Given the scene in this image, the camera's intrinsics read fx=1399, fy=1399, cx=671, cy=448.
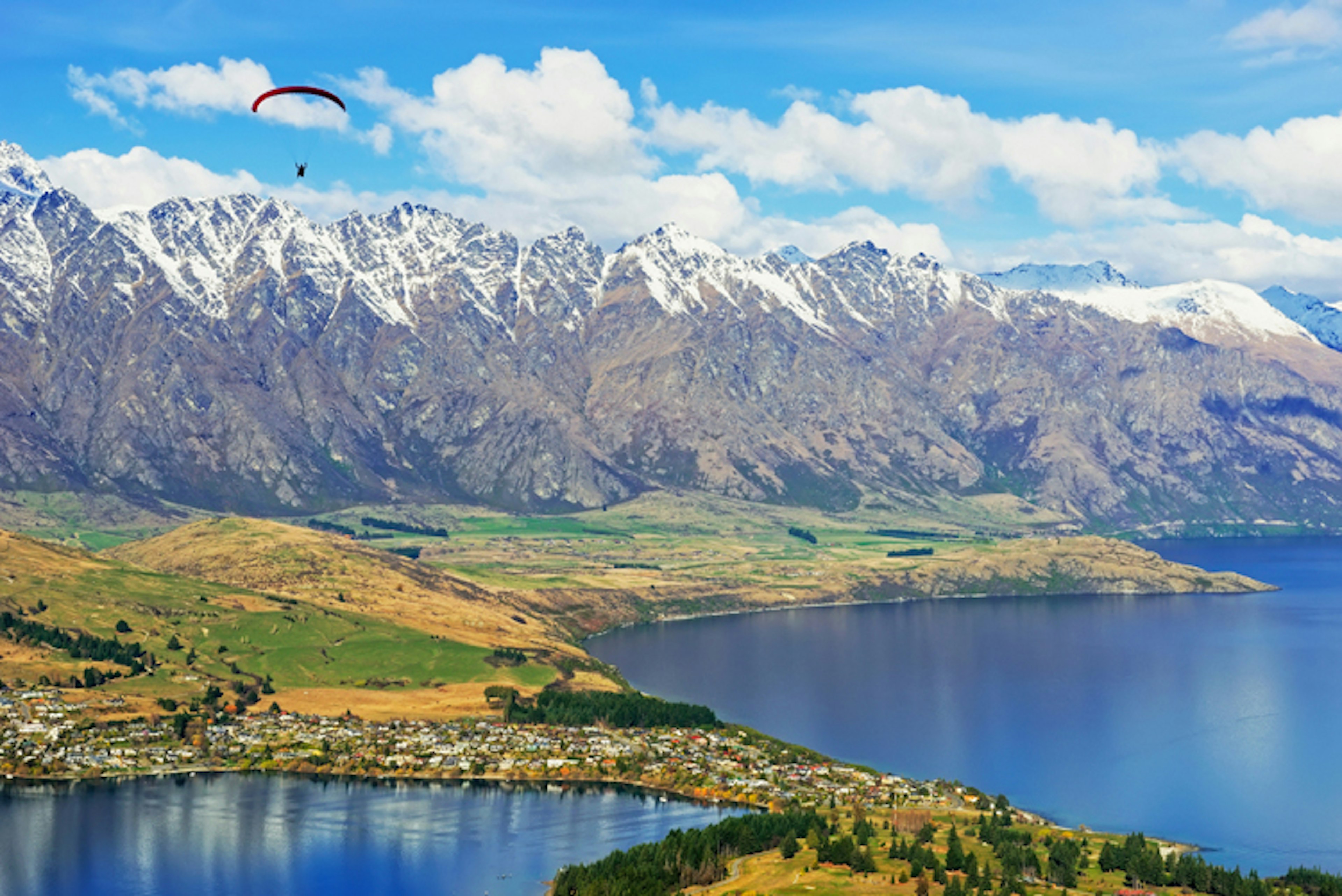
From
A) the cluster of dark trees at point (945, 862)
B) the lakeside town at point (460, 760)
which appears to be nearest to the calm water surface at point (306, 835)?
the lakeside town at point (460, 760)

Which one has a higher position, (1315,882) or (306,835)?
(1315,882)

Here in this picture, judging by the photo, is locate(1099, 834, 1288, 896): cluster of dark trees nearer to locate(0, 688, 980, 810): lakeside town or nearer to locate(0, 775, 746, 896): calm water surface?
locate(0, 688, 980, 810): lakeside town

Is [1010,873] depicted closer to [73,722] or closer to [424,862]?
[424,862]

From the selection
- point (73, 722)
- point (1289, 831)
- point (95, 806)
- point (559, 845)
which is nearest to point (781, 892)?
point (559, 845)

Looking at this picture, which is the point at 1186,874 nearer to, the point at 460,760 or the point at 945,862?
the point at 945,862

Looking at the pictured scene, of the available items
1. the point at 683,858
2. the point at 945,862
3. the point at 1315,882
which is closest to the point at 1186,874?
the point at 1315,882

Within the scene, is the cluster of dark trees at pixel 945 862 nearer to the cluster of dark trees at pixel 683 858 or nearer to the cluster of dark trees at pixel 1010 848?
the cluster of dark trees at pixel 1010 848

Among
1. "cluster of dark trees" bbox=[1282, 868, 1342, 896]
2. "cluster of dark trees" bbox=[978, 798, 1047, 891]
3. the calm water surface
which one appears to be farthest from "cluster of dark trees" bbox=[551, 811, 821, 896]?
"cluster of dark trees" bbox=[1282, 868, 1342, 896]
